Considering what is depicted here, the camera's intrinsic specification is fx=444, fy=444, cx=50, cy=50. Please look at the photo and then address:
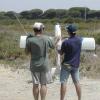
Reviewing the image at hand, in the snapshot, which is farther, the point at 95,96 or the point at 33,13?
the point at 33,13

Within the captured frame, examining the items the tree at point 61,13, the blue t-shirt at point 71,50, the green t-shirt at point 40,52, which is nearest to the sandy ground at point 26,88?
the blue t-shirt at point 71,50

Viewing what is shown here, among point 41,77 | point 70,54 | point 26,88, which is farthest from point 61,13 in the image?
point 41,77

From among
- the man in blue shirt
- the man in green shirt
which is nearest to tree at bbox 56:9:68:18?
the man in blue shirt

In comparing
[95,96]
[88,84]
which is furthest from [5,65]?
[95,96]

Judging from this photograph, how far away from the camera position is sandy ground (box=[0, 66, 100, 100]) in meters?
8.96

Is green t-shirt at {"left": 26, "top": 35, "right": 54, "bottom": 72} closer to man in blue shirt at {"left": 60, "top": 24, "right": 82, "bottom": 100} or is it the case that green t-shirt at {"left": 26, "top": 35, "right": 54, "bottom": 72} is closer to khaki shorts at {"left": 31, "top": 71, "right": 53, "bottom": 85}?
khaki shorts at {"left": 31, "top": 71, "right": 53, "bottom": 85}

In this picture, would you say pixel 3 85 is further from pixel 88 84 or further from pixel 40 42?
pixel 40 42

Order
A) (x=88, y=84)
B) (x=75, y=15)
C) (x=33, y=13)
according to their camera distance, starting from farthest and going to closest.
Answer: (x=75, y=15) < (x=33, y=13) < (x=88, y=84)

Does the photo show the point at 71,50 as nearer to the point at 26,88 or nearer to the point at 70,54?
the point at 70,54

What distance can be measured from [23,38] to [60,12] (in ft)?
245

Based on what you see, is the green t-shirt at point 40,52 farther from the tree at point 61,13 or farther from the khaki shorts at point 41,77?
the tree at point 61,13

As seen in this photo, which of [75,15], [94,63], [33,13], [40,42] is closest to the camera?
[40,42]

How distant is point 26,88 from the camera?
9.87m

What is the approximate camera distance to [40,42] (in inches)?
302
